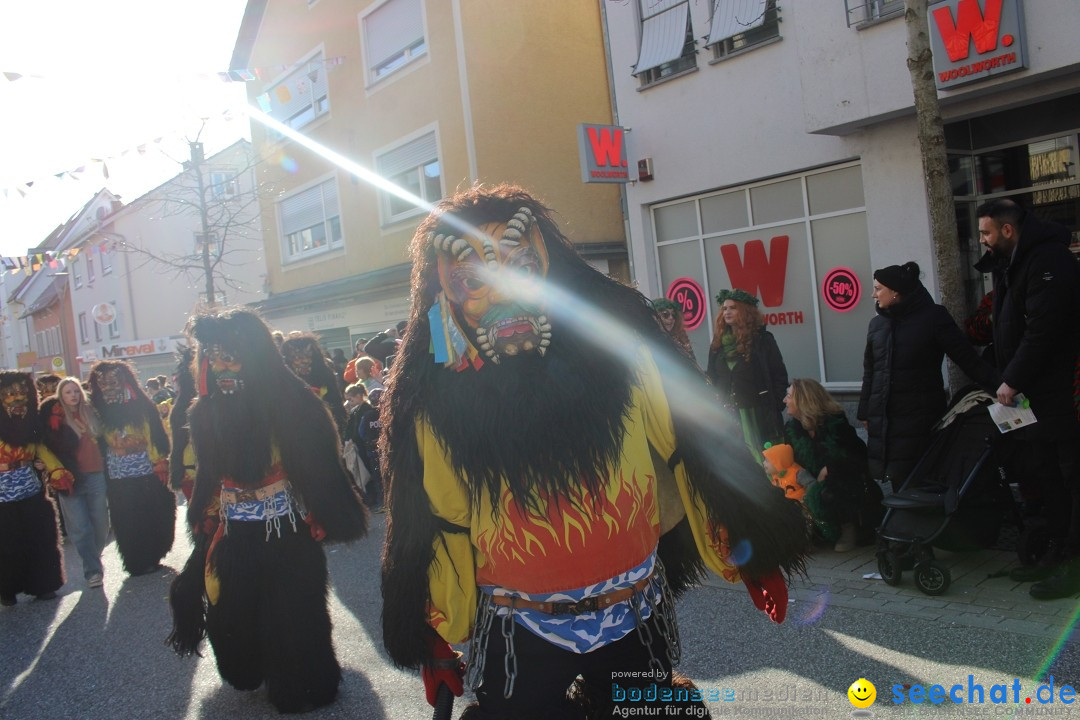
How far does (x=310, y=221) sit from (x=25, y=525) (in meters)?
14.0

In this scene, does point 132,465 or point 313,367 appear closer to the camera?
point 132,465

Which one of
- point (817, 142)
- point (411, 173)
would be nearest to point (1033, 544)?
point (817, 142)

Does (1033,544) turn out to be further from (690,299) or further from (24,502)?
(24,502)

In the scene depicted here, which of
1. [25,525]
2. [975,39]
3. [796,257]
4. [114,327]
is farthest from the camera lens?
[114,327]

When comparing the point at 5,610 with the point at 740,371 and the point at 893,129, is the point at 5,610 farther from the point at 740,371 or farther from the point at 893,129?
the point at 893,129

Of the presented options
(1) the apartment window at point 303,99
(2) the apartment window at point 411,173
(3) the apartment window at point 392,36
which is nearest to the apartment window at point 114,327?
(1) the apartment window at point 303,99

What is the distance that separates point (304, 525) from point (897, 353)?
373 cm

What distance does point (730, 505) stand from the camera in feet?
8.32

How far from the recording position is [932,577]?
Answer: 5133mm

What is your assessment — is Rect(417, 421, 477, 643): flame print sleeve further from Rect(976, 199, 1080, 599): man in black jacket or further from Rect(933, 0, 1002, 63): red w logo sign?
Rect(933, 0, 1002, 63): red w logo sign

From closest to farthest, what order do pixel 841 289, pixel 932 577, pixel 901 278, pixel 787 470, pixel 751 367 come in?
pixel 932 577
pixel 901 278
pixel 787 470
pixel 751 367
pixel 841 289

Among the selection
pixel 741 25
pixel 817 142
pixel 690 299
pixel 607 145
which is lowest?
pixel 690 299

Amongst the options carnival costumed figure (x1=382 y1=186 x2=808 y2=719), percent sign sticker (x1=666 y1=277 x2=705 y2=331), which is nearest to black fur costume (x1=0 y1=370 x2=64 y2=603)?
carnival costumed figure (x1=382 y1=186 x2=808 y2=719)

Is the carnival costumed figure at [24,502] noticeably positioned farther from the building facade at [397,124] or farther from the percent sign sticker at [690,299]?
the percent sign sticker at [690,299]
